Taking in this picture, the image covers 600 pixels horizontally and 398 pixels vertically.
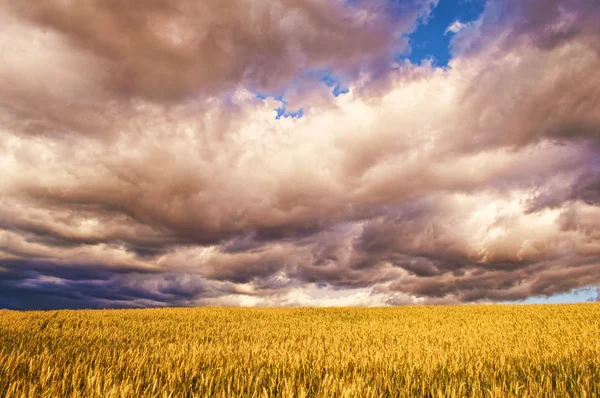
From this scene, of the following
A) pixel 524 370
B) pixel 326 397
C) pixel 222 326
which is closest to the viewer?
pixel 326 397

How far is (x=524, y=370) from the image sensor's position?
805 cm

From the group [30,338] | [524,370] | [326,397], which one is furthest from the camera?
[30,338]

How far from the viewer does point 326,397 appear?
17.4 ft

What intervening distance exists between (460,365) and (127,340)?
31.1ft

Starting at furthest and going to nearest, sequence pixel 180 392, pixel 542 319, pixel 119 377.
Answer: pixel 542 319 < pixel 119 377 < pixel 180 392

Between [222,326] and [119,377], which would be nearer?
[119,377]

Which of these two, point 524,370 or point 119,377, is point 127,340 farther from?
point 524,370

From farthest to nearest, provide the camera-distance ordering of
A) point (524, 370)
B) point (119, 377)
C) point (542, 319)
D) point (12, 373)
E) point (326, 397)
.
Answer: point (542, 319) → point (524, 370) → point (119, 377) → point (12, 373) → point (326, 397)

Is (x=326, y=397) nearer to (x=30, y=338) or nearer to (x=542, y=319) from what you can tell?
(x=30, y=338)

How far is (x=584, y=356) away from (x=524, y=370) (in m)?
2.95

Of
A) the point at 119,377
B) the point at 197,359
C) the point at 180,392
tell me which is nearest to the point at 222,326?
the point at 197,359

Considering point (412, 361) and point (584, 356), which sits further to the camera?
point (584, 356)

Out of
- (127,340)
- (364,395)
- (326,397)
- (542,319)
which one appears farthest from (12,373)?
(542,319)

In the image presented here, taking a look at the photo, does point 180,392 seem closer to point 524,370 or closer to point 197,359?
point 197,359
